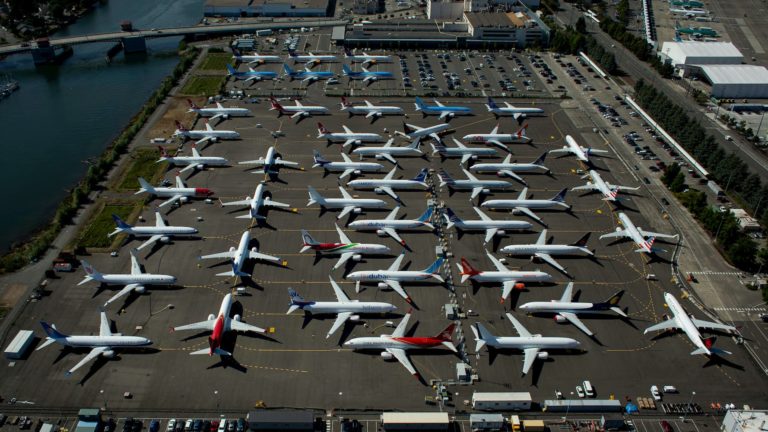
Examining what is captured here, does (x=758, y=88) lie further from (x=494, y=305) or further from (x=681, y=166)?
(x=494, y=305)

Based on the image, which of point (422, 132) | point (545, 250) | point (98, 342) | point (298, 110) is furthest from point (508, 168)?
point (98, 342)

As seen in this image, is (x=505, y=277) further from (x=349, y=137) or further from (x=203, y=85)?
(x=203, y=85)

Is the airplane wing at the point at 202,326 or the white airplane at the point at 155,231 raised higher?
the white airplane at the point at 155,231

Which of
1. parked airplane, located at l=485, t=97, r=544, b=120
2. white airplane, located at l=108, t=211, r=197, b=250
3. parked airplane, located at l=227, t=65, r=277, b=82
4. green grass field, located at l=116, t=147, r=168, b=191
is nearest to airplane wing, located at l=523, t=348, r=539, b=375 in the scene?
white airplane, located at l=108, t=211, r=197, b=250

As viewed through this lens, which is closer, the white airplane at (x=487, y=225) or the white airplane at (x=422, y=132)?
the white airplane at (x=487, y=225)

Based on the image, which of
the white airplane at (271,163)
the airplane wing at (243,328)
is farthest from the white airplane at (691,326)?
the white airplane at (271,163)

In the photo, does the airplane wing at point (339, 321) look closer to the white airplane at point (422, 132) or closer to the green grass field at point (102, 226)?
the green grass field at point (102, 226)

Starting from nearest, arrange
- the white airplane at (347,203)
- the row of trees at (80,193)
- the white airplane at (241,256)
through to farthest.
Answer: the white airplane at (241,256)
the row of trees at (80,193)
the white airplane at (347,203)
